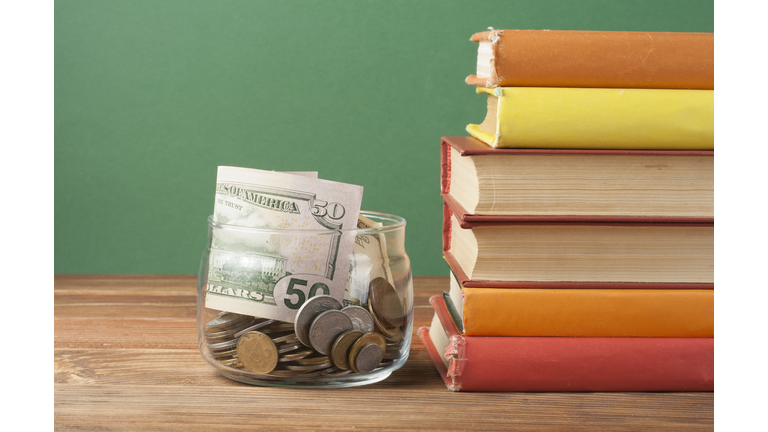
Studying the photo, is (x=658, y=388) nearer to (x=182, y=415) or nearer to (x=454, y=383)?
(x=454, y=383)

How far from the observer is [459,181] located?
0.80 m

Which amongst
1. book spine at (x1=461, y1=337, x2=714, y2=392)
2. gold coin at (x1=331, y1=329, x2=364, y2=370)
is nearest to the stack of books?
book spine at (x1=461, y1=337, x2=714, y2=392)

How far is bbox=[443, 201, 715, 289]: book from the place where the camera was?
709 mm

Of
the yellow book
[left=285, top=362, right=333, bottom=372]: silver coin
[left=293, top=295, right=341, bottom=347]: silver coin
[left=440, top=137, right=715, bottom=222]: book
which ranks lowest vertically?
[left=285, top=362, right=333, bottom=372]: silver coin

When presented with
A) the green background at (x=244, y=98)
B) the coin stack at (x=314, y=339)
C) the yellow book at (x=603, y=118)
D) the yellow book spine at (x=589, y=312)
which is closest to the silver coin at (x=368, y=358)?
the coin stack at (x=314, y=339)

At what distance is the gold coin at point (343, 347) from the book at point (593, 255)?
15 cm

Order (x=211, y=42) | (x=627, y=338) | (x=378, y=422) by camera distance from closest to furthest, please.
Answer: (x=378, y=422) < (x=627, y=338) < (x=211, y=42)

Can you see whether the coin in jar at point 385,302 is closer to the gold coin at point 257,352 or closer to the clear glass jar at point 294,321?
the clear glass jar at point 294,321

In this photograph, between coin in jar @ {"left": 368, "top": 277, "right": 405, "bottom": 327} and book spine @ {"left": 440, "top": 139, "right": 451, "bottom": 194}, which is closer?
coin in jar @ {"left": 368, "top": 277, "right": 405, "bottom": 327}

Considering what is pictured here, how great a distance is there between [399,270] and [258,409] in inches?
8.8

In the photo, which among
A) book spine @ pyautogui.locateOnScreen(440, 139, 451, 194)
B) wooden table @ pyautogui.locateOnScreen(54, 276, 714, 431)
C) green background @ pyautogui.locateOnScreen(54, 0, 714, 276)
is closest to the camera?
wooden table @ pyautogui.locateOnScreen(54, 276, 714, 431)

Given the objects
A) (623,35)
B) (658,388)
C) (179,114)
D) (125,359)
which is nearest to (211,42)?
(179,114)

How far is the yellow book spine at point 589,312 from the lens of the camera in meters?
0.70

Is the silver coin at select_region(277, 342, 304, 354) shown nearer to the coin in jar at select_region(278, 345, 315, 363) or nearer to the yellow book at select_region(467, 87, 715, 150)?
the coin in jar at select_region(278, 345, 315, 363)
